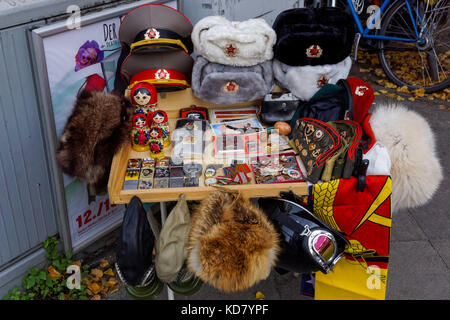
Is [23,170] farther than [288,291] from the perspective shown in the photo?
No

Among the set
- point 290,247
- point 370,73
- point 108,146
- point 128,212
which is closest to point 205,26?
point 108,146

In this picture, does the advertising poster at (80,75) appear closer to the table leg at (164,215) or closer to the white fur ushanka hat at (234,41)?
the table leg at (164,215)

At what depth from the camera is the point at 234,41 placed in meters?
2.13

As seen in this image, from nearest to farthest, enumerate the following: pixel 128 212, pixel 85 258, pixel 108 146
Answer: pixel 128 212 < pixel 108 146 < pixel 85 258

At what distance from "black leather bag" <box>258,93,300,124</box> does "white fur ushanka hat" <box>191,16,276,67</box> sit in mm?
227

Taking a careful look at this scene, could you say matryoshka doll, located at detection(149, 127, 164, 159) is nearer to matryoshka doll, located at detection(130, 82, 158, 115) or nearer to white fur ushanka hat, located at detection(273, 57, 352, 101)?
matryoshka doll, located at detection(130, 82, 158, 115)

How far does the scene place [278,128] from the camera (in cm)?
230

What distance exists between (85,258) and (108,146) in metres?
1.13

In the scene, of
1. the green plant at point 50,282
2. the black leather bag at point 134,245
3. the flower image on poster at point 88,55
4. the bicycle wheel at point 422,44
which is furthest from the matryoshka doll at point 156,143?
the bicycle wheel at point 422,44

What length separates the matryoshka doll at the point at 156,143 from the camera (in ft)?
6.89

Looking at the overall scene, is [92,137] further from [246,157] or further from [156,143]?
[246,157]

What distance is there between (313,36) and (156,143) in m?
0.97

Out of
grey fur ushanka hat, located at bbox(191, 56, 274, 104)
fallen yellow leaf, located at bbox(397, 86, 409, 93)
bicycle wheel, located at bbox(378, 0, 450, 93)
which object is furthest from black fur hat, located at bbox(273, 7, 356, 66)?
fallen yellow leaf, located at bbox(397, 86, 409, 93)
